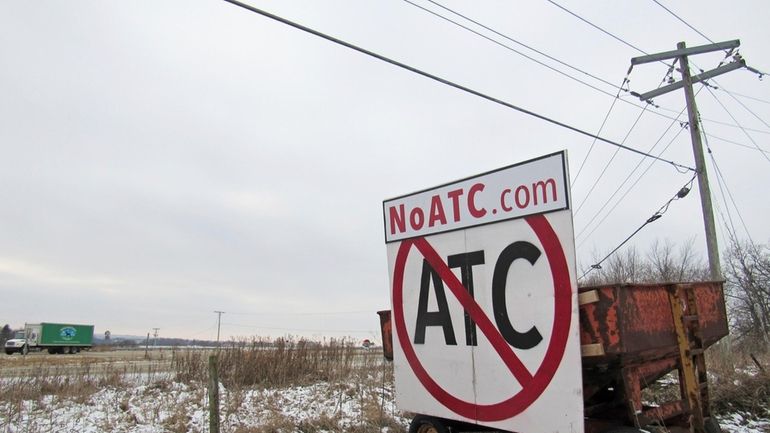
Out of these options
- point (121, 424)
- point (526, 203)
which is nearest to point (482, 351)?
point (526, 203)

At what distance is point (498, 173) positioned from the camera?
3.46m

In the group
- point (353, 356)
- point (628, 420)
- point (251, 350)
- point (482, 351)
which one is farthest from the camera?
point (353, 356)

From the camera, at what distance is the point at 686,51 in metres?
14.4

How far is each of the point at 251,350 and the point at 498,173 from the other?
918 cm

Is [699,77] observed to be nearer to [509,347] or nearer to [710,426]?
Answer: [710,426]

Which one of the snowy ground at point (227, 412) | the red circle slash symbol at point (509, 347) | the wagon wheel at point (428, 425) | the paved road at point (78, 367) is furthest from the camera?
the paved road at point (78, 367)

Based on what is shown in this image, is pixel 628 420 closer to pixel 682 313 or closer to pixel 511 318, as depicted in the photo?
pixel 682 313

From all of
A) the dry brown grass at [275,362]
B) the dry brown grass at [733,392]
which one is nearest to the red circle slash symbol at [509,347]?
the dry brown grass at [733,392]

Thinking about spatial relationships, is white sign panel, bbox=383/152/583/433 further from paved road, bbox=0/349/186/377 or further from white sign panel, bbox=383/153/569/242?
paved road, bbox=0/349/186/377

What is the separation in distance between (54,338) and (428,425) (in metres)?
55.1

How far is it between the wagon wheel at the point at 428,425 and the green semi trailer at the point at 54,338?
53130 mm

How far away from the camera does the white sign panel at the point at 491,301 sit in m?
3.01

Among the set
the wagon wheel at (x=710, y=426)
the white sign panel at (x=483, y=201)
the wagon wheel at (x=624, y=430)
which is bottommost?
the wagon wheel at (x=710, y=426)

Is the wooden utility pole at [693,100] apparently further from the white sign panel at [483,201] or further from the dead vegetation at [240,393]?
the white sign panel at [483,201]
